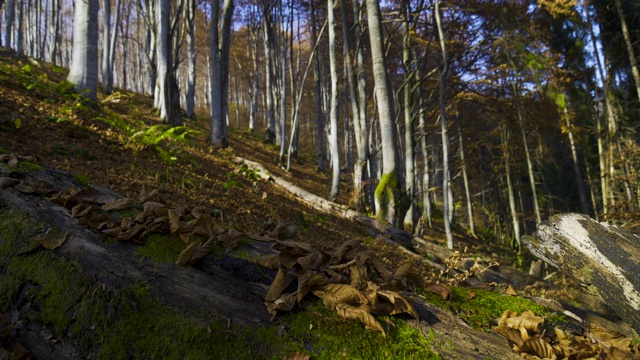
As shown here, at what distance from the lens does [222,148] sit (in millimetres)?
12148

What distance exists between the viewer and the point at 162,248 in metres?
2.09

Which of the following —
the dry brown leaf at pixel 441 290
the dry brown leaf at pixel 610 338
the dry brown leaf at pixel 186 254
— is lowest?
the dry brown leaf at pixel 610 338

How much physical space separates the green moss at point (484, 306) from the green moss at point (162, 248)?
1.53 m

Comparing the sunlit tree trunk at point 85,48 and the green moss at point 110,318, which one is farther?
the sunlit tree trunk at point 85,48

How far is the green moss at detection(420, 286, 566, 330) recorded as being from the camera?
190 centimetres

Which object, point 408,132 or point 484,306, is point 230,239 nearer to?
point 484,306

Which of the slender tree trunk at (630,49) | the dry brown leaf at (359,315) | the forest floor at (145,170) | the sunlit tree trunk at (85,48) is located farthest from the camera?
the slender tree trunk at (630,49)

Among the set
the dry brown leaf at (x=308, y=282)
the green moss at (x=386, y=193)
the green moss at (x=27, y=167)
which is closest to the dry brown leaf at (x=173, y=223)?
the dry brown leaf at (x=308, y=282)

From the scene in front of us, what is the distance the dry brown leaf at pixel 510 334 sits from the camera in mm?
1680

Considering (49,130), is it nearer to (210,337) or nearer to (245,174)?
(245,174)

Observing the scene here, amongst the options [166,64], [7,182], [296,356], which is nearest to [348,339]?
→ [296,356]

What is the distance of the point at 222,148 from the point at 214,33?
4361 mm

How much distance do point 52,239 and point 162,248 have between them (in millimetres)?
615

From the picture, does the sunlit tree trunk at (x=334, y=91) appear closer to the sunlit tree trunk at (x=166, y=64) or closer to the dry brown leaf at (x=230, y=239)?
the sunlit tree trunk at (x=166, y=64)
